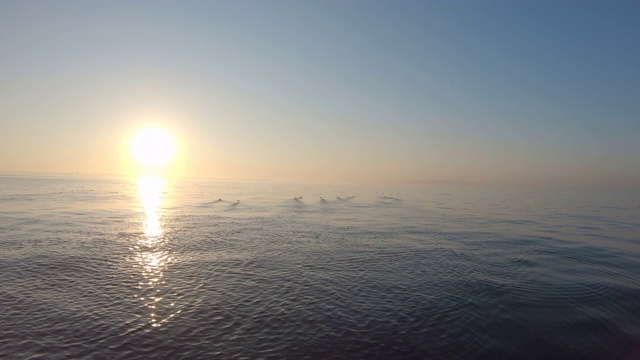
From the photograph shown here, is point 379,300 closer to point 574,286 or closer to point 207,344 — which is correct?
point 207,344

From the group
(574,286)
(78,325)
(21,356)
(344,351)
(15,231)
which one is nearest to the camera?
(21,356)

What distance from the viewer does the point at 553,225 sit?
57.5 meters

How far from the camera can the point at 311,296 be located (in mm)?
21891

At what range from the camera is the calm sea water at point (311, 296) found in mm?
15781

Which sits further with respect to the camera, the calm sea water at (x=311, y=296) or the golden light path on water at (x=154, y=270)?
the golden light path on water at (x=154, y=270)

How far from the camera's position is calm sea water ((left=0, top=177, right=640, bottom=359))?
15781 mm

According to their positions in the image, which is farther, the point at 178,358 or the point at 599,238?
the point at 599,238

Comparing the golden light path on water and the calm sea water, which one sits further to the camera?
the golden light path on water

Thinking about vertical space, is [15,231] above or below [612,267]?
above

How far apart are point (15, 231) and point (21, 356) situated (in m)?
34.9

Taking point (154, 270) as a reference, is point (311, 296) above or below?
below

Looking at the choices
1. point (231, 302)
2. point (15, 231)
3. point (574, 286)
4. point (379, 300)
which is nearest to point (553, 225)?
point (574, 286)

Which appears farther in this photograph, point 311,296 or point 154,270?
point 154,270

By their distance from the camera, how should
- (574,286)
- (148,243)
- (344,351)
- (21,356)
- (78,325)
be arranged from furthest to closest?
(148,243)
(574,286)
(78,325)
(344,351)
(21,356)
